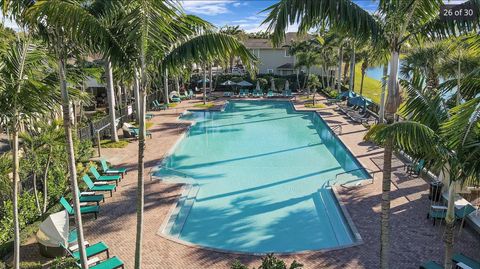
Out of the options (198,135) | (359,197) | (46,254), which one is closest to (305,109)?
(198,135)

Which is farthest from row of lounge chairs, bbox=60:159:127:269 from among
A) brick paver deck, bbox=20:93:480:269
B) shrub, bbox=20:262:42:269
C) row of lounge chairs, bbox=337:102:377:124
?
row of lounge chairs, bbox=337:102:377:124

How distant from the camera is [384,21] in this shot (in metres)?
8.18

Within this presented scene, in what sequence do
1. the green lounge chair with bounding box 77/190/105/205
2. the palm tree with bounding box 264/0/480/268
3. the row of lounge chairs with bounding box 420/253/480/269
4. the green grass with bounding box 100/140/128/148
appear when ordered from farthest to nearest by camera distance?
the green grass with bounding box 100/140/128/148
the green lounge chair with bounding box 77/190/105/205
the row of lounge chairs with bounding box 420/253/480/269
the palm tree with bounding box 264/0/480/268

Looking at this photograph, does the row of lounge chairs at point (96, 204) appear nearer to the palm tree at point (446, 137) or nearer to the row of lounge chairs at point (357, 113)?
the palm tree at point (446, 137)

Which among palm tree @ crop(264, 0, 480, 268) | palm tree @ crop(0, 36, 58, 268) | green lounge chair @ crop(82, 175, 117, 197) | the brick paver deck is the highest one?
palm tree @ crop(264, 0, 480, 268)

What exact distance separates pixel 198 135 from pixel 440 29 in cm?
2257

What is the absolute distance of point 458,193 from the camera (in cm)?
1512

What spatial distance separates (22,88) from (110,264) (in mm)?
5356

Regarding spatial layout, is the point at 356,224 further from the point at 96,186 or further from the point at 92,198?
the point at 96,186

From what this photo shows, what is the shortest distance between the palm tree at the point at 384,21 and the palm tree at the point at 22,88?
5179 mm

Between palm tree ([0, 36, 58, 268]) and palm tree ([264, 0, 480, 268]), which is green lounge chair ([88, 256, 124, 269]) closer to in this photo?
palm tree ([0, 36, 58, 268])

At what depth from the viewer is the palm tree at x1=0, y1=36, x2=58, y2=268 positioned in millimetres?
8234

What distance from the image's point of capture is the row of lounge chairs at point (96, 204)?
35.9ft

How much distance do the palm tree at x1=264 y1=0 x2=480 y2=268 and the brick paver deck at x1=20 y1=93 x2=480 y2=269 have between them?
3199mm
